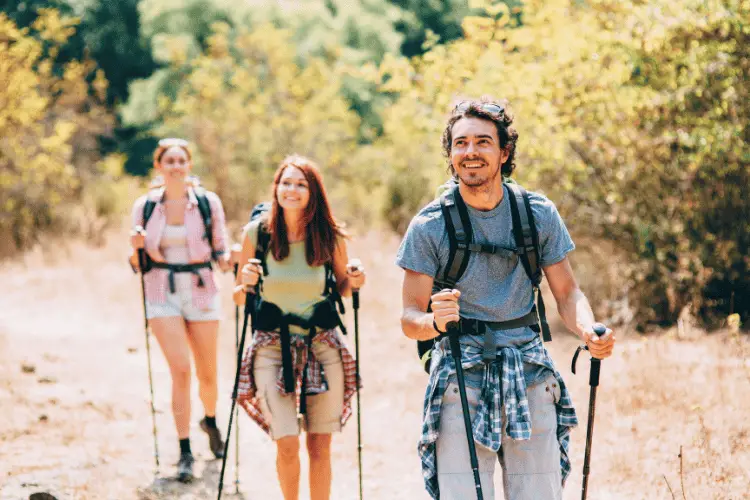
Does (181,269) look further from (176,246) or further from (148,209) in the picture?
(148,209)

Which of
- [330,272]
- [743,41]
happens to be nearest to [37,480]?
[330,272]

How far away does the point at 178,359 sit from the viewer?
619 cm

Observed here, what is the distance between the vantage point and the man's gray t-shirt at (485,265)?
343cm

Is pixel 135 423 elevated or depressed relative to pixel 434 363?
depressed

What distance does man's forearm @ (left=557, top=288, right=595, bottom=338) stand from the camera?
3.43 metres

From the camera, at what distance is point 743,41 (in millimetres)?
8234

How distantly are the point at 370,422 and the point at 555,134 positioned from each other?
3656 millimetres

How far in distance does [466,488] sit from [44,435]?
486 cm

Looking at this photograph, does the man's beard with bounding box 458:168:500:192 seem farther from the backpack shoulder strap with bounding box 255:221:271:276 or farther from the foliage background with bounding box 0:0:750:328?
the foliage background with bounding box 0:0:750:328

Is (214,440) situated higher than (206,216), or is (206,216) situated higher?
(206,216)

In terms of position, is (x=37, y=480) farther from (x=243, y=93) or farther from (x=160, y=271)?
(x=243, y=93)

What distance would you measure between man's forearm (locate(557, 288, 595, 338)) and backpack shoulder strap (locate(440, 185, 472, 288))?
45 centimetres

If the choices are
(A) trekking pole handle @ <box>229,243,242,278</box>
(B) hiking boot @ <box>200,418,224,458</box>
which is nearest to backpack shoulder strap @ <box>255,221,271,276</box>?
(A) trekking pole handle @ <box>229,243,242,278</box>

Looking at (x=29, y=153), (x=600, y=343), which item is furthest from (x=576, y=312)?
(x=29, y=153)
